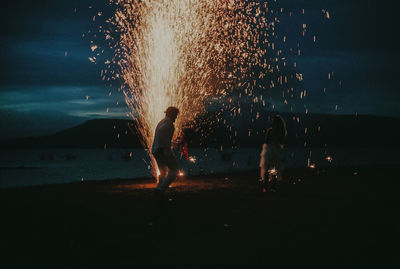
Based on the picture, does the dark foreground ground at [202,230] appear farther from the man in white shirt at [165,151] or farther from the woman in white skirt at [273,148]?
the woman in white skirt at [273,148]

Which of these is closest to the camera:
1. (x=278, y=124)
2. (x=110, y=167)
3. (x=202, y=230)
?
(x=202, y=230)

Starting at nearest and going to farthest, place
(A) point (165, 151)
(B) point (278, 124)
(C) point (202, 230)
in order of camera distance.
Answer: (C) point (202, 230)
(A) point (165, 151)
(B) point (278, 124)

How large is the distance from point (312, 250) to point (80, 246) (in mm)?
2962

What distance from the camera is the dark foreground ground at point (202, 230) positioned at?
5172mm

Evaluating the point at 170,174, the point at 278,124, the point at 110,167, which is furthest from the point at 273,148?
the point at 110,167

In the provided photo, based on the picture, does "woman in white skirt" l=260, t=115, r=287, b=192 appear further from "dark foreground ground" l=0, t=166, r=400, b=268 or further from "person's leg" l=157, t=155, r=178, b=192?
"person's leg" l=157, t=155, r=178, b=192

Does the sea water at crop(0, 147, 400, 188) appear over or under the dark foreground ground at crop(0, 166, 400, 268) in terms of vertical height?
under

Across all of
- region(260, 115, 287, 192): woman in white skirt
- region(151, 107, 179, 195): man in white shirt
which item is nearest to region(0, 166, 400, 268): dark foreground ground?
region(151, 107, 179, 195): man in white shirt

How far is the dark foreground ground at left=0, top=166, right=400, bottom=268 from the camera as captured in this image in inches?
204

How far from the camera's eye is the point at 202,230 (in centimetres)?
680

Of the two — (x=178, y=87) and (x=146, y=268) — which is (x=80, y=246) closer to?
(x=146, y=268)

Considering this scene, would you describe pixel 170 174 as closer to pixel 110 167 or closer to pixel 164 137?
pixel 164 137

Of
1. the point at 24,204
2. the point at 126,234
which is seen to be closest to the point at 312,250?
the point at 126,234

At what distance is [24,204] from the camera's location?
32.5ft
